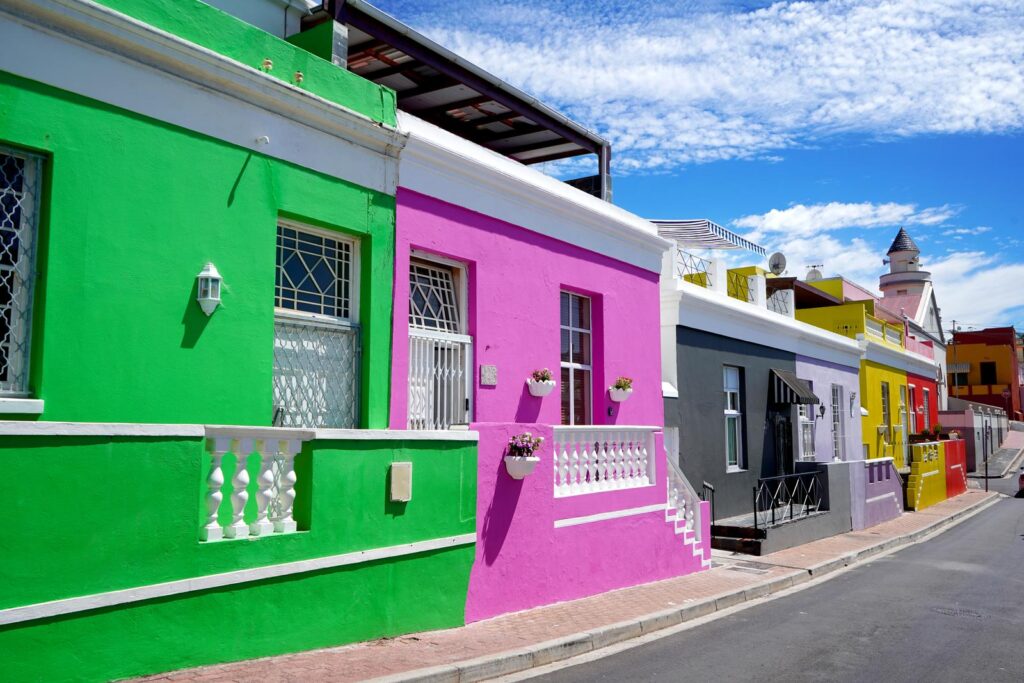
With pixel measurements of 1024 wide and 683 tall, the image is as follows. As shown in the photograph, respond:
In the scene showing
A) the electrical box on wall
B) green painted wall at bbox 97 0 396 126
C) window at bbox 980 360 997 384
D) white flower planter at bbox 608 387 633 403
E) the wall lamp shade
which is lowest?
the electrical box on wall

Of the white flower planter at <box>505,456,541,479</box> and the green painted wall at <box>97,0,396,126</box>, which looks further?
the white flower planter at <box>505,456,541,479</box>

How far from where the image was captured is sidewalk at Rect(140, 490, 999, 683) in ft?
19.9

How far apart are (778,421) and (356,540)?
1357 centimetres

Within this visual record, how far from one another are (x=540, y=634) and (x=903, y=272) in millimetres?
58600

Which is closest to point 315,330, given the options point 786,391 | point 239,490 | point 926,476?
point 239,490

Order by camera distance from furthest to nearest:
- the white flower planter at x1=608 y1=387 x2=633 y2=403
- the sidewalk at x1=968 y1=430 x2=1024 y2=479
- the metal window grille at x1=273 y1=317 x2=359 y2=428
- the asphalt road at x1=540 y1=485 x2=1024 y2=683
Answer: the sidewalk at x1=968 y1=430 x2=1024 y2=479 < the white flower planter at x1=608 y1=387 x2=633 y2=403 < the metal window grille at x1=273 y1=317 x2=359 y2=428 < the asphalt road at x1=540 y1=485 x2=1024 y2=683

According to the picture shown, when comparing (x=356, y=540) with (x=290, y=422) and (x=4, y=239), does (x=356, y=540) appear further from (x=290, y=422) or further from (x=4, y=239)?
(x=4, y=239)

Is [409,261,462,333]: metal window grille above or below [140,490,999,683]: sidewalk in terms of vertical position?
above

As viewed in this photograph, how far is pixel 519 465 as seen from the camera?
8.62m

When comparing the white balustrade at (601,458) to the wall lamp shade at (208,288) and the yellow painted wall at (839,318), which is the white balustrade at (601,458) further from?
the yellow painted wall at (839,318)

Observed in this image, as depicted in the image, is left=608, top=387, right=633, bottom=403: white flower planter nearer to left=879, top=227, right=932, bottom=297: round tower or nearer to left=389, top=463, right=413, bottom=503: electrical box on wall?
left=389, top=463, right=413, bottom=503: electrical box on wall

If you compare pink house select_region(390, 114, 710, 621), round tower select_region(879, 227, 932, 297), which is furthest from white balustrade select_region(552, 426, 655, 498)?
round tower select_region(879, 227, 932, 297)

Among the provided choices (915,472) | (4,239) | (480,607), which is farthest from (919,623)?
(915,472)

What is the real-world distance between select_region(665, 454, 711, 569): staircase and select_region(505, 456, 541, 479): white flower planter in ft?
12.9
